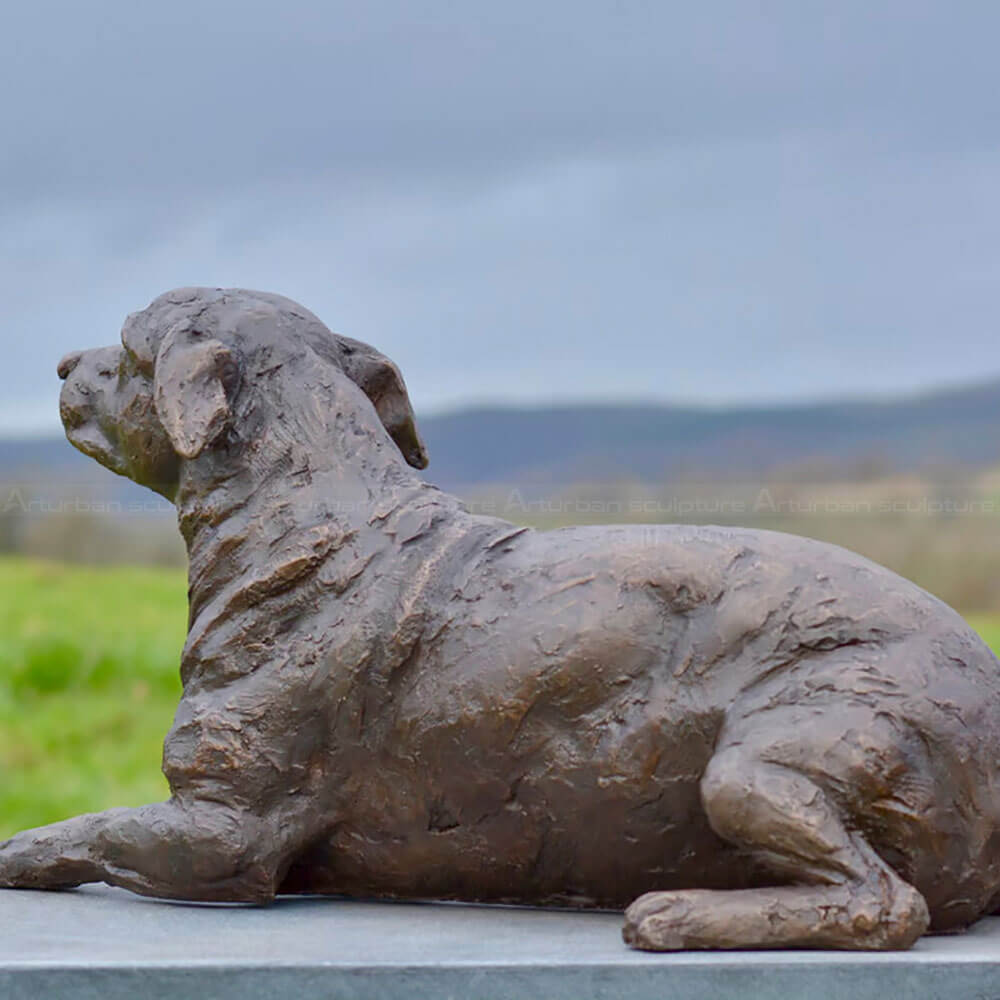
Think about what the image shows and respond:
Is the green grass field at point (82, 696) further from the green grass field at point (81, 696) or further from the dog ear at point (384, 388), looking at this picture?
the dog ear at point (384, 388)

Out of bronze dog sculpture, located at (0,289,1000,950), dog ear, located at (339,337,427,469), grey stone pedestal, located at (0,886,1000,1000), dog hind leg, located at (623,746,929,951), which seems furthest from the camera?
dog ear, located at (339,337,427,469)

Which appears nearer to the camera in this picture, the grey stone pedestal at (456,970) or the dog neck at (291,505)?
the grey stone pedestal at (456,970)

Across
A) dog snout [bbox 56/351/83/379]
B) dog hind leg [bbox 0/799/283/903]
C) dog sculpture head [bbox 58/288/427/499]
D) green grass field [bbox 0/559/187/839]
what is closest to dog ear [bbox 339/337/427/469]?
dog sculpture head [bbox 58/288/427/499]

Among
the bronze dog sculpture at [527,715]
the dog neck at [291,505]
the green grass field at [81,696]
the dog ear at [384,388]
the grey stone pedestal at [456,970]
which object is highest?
the dog ear at [384,388]

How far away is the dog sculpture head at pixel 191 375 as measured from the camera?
4.37 m

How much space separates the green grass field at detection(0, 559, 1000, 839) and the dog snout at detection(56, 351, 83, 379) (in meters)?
4.48

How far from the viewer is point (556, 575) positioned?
4.25 m

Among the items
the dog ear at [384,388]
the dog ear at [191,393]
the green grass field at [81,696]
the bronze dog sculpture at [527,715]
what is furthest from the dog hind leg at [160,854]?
the green grass field at [81,696]

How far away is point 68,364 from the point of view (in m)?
4.92

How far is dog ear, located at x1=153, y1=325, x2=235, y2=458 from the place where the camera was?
431cm

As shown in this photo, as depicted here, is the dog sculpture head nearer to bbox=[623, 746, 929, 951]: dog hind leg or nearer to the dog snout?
the dog snout

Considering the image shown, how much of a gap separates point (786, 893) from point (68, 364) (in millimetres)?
2576

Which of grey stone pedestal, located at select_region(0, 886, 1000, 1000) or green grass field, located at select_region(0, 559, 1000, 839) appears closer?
grey stone pedestal, located at select_region(0, 886, 1000, 1000)

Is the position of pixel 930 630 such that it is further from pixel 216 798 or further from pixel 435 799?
pixel 216 798
